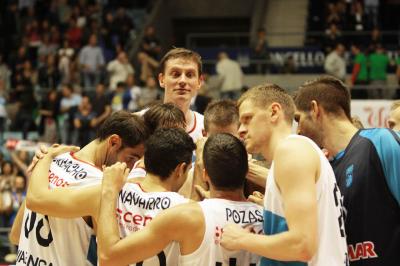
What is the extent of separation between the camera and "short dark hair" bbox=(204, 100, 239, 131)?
5375 millimetres

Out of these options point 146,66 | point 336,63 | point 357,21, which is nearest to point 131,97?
point 146,66

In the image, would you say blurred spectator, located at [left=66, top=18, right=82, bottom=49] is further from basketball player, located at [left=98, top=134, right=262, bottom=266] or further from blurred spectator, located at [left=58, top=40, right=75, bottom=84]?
basketball player, located at [left=98, top=134, right=262, bottom=266]

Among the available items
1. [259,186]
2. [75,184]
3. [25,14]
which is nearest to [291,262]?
[259,186]

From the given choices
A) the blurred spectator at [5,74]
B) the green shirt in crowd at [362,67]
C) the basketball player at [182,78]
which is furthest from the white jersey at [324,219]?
the blurred spectator at [5,74]

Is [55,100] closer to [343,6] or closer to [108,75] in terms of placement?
[108,75]

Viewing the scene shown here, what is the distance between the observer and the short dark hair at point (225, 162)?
155 inches

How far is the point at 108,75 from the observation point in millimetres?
19797

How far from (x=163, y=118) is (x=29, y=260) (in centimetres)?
121

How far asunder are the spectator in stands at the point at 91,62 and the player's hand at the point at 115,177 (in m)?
15.9

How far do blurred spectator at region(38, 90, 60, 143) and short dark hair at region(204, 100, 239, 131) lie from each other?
12487mm

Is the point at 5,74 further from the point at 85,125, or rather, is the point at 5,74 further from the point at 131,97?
the point at 131,97

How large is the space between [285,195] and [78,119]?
13838mm

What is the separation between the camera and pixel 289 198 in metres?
3.54

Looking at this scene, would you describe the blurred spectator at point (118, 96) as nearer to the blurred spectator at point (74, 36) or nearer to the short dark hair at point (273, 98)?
the blurred spectator at point (74, 36)
